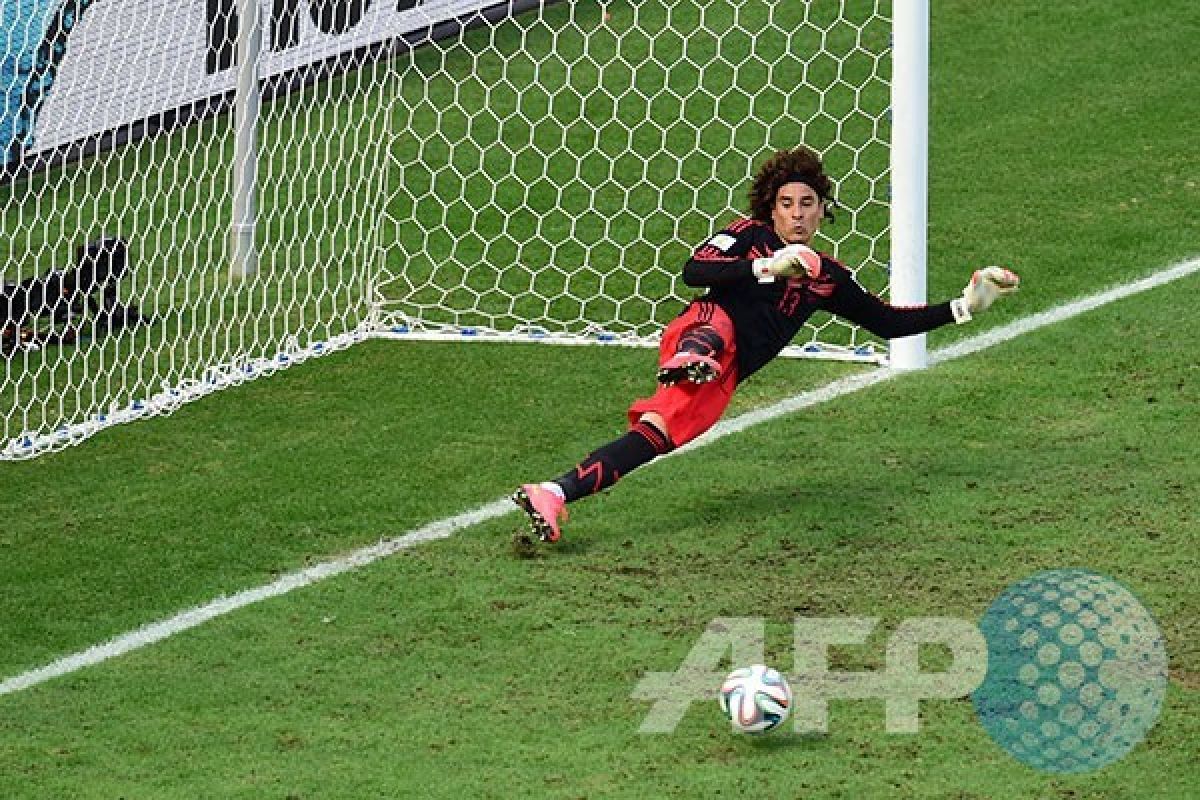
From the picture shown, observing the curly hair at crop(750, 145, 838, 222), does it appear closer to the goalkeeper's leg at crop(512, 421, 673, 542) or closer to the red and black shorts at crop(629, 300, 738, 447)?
the red and black shorts at crop(629, 300, 738, 447)

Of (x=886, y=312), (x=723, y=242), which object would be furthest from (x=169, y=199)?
(x=886, y=312)

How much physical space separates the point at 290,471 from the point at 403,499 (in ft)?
1.90

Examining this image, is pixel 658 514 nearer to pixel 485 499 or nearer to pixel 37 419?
pixel 485 499

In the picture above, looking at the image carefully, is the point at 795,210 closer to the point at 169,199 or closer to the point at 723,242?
the point at 723,242

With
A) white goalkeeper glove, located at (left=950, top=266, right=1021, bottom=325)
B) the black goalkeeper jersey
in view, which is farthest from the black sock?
white goalkeeper glove, located at (left=950, top=266, right=1021, bottom=325)

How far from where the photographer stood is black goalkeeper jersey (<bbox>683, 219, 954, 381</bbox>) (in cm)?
811

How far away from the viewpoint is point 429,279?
36.7ft

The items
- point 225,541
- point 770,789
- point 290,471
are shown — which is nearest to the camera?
point 770,789

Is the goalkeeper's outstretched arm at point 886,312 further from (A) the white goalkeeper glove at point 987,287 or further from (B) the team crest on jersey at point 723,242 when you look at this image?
(B) the team crest on jersey at point 723,242

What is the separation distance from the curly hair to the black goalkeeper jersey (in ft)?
0.26

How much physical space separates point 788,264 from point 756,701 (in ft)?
5.82

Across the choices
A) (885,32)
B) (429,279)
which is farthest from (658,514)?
(885,32)

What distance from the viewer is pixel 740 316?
8.22 metres

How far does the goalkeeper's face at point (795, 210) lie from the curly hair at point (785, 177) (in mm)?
23
